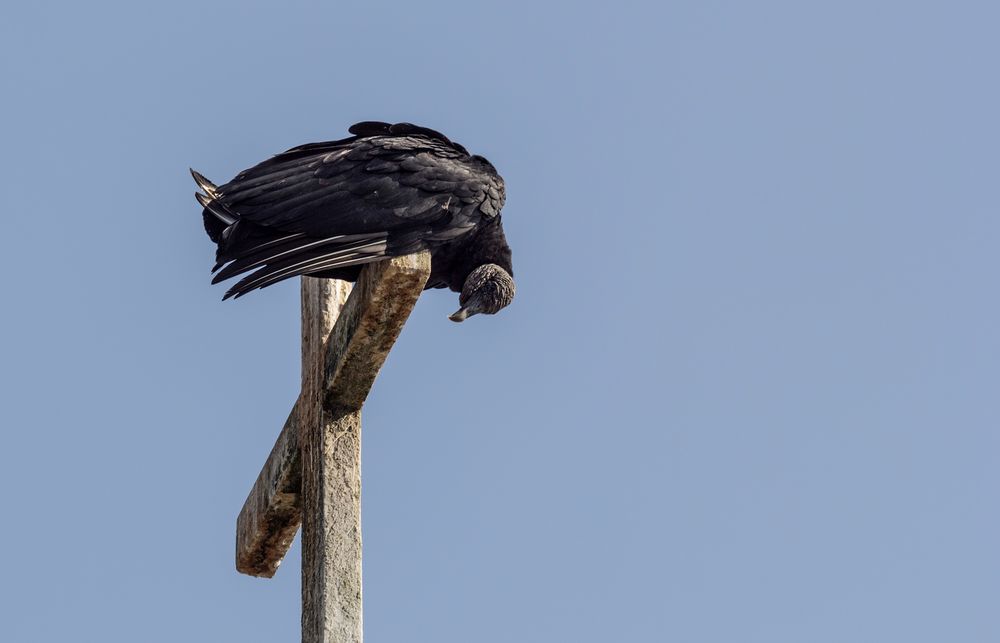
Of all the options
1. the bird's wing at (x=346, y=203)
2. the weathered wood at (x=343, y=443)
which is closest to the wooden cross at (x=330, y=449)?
the weathered wood at (x=343, y=443)

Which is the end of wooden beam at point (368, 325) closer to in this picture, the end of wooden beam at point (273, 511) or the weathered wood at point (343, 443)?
the weathered wood at point (343, 443)

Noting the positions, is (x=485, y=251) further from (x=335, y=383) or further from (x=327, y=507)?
(x=327, y=507)

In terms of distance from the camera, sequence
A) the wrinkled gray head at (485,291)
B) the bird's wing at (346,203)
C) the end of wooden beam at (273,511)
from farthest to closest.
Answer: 1. the wrinkled gray head at (485,291)
2. the end of wooden beam at (273,511)
3. the bird's wing at (346,203)

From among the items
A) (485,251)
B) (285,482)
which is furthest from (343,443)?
(485,251)

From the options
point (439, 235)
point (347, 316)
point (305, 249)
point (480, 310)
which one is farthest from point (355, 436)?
point (480, 310)

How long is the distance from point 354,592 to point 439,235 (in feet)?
4.03

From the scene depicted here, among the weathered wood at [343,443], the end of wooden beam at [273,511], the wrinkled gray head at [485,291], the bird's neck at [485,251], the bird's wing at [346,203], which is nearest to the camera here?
the weathered wood at [343,443]

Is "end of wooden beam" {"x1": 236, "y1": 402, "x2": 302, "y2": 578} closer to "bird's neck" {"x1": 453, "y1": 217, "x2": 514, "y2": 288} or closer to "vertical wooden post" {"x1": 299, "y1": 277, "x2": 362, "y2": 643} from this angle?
"vertical wooden post" {"x1": 299, "y1": 277, "x2": 362, "y2": 643}

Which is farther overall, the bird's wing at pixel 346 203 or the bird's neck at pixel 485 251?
the bird's neck at pixel 485 251

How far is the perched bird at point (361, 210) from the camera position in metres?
3.39

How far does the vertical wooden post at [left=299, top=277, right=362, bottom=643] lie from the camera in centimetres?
296

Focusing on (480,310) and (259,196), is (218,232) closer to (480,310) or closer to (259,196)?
(259,196)

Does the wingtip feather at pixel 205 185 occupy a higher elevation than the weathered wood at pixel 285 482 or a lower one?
higher

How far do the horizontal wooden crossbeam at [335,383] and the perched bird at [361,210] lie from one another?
21 centimetres
